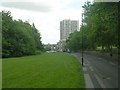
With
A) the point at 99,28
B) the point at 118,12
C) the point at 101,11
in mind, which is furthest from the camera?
the point at 99,28

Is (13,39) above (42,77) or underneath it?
above

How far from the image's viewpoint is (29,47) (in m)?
96.1

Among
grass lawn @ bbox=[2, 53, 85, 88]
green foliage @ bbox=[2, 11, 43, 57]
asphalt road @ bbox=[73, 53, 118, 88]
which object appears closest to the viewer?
grass lawn @ bbox=[2, 53, 85, 88]

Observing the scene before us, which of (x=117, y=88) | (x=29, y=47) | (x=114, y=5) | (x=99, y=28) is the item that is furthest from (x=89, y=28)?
(x=117, y=88)

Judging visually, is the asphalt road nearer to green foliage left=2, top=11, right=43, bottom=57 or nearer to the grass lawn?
the grass lawn

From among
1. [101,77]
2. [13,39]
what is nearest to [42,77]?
[101,77]

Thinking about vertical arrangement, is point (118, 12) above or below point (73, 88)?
above

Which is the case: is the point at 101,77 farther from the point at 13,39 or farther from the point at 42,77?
the point at 13,39

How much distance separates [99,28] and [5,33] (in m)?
25.7

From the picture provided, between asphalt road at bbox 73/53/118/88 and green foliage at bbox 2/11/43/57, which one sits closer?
asphalt road at bbox 73/53/118/88

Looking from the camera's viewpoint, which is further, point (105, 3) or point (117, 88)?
point (105, 3)

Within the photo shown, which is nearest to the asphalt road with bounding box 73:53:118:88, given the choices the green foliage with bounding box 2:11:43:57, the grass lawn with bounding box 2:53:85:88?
the grass lawn with bounding box 2:53:85:88

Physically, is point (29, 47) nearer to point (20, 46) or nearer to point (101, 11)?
point (20, 46)

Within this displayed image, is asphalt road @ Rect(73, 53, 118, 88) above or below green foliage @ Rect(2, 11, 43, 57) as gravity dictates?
below
